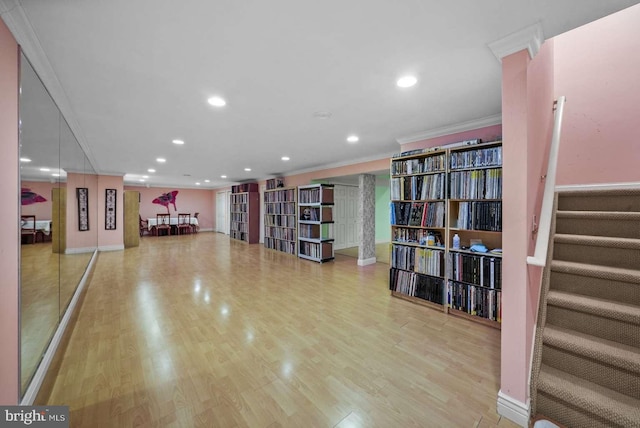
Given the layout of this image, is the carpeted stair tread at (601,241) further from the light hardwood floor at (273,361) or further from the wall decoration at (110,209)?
the wall decoration at (110,209)

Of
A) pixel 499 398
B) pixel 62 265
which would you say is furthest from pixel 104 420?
pixel 499 398

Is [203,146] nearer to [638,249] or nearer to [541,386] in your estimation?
[541,386]

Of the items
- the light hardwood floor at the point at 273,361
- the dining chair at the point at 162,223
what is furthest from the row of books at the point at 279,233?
the dining chair at the point at 162,223

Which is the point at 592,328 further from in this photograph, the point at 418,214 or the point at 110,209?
the point at 110,209

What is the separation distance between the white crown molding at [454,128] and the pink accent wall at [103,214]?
787 cm

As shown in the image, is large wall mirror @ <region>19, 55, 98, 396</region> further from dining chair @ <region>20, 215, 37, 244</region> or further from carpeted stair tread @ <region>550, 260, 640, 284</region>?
carpeted stair tread @ <region>550, 260, 640, 284</region>

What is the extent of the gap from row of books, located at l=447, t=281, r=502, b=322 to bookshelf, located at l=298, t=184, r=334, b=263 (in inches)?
125

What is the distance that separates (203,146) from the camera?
4023 millimetres

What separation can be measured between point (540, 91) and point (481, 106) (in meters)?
0.75

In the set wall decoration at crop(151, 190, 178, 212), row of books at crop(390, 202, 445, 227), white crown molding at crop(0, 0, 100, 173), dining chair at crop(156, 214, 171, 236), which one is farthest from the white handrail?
wall decoration at crop(151, 190, 178, 212)

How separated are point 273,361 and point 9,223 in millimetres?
1882

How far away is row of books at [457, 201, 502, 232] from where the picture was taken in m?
2.51

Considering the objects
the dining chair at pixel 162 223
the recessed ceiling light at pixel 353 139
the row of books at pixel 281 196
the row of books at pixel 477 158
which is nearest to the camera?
the row of books at pixel 477 158

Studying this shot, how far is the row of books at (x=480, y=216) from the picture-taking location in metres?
2.51
